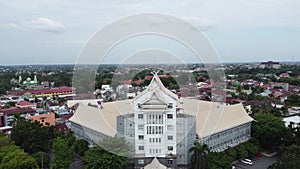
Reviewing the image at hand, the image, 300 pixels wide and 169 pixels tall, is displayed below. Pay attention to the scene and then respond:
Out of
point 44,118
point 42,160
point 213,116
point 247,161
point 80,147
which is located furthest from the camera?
point 44,118

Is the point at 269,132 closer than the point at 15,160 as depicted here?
No

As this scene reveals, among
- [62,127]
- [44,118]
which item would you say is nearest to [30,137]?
[62,127]

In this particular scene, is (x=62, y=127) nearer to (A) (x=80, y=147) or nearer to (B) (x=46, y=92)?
(A) (x=80, y=147)

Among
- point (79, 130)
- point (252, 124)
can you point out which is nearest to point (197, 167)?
point (252, 124)

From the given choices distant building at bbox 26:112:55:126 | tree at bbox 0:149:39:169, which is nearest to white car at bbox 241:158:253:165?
tree at bbox 0:149:39:169

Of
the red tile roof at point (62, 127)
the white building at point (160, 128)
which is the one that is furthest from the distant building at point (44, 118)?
the white building at point (160, 128)

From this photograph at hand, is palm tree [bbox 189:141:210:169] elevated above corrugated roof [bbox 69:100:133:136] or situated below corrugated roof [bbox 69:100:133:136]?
below

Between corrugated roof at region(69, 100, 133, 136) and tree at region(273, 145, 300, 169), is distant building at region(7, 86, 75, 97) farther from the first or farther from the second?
tree at region(273, 145, 300, 169)
